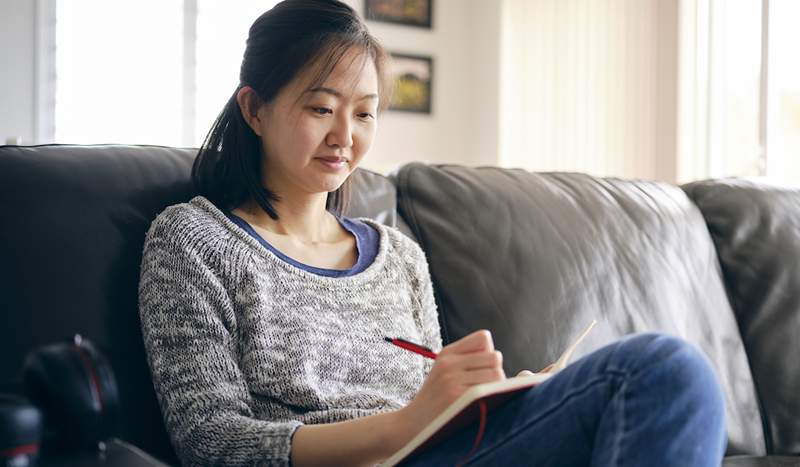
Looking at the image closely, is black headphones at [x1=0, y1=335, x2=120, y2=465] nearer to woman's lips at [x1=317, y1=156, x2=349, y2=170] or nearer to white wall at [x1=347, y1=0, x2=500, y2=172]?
woman's lips at [x1=317, y1=156, x2=349, y2=170]

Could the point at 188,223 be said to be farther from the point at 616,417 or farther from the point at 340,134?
the point at 616,417

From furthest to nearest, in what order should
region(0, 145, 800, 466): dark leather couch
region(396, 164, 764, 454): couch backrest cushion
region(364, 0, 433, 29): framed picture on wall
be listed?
region(364, 0, 433, 29): framed picture on wall < region(396, 164, 764, 454): couch backrest cushion < region(0, 145, 800, 466): dark leather couch

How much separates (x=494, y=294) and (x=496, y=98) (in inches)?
117

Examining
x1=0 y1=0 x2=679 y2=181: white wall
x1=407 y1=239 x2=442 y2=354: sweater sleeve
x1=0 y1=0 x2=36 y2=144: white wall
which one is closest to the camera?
x1=407 y1=239 x2=442 y2=354: sweater sleeve

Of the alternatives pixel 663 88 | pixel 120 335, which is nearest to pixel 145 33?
pixel 663 88

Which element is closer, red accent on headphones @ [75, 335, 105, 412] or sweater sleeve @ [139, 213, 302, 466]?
red accent on headphones @ [75, 335, 105, 412]

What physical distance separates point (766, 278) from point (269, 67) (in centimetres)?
120

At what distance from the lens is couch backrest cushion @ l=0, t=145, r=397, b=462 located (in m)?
1.24

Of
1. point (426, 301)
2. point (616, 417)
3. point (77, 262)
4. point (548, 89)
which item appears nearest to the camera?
point (616, 417)

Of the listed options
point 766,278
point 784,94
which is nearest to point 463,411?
point 766,278

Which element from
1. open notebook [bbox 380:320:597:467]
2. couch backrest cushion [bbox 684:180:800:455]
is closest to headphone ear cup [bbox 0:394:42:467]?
open notebook [bbox 380:320:597:467]

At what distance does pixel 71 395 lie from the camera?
2.34 feet

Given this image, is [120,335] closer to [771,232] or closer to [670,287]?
[670,287]

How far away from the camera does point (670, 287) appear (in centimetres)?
189
